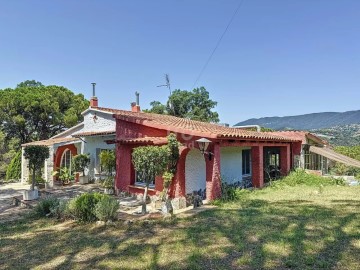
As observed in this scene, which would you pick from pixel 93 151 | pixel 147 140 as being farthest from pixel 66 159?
pixel 147 140

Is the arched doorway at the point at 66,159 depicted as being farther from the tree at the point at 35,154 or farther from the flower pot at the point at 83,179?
the tree at the point at 35,154

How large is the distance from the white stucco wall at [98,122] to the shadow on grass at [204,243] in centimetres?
1250

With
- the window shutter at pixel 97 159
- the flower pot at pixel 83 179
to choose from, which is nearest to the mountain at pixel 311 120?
the window shutter at pixel 97 159

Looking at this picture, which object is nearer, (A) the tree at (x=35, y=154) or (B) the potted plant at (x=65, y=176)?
(A) the tree at (x=35, y=154)

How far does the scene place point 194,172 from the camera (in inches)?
623

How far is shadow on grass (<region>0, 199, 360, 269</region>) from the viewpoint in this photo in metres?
6.74

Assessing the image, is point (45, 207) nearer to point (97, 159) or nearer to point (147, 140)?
point (147, 140)

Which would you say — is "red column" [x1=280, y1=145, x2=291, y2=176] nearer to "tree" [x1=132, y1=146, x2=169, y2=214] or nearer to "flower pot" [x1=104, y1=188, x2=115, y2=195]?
"flower pot" [x1=104, y1=188, x2=115, y2=195]

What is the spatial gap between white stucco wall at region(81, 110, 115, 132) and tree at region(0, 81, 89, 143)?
13.1m

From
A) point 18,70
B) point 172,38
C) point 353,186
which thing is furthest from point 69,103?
point 353,186

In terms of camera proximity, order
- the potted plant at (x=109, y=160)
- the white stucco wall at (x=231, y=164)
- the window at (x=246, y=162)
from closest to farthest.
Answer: the white stucco wall at (x=231, y=164), the potted plant at (x=109, y=160), the window at (x=246, y=162)

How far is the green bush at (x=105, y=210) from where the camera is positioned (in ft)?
35.1

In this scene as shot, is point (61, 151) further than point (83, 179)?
Yes

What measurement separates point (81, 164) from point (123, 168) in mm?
6920
